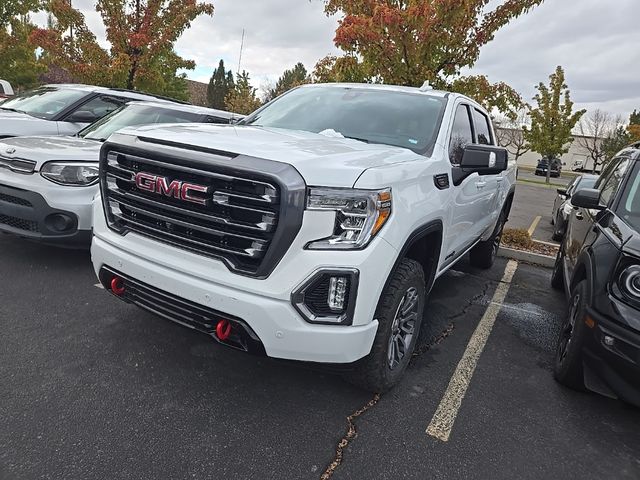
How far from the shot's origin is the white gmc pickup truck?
7.16 ft

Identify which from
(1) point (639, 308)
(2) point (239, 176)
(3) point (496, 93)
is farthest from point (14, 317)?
(3) point (496, 93)

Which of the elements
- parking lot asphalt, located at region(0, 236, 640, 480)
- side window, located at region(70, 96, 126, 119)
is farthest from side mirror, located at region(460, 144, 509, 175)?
side window, located at region(70, 96, 126, 119)

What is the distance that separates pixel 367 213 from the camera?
7.41ft

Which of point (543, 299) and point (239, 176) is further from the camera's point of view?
point (543, 299)

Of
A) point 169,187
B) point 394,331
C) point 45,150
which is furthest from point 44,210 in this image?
point 394,331

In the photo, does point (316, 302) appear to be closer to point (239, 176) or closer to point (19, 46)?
point (239, 176)

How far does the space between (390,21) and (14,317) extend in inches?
242

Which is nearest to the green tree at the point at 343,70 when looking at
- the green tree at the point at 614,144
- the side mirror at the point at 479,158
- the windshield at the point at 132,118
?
the windshield at the point at 132,118

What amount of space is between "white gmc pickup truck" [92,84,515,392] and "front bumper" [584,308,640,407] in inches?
41.1

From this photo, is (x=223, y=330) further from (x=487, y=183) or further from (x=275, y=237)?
(x=487, y=183)

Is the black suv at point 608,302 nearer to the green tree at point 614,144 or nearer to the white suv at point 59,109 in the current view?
the white suv at point 59,109

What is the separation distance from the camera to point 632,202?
3.38 meters

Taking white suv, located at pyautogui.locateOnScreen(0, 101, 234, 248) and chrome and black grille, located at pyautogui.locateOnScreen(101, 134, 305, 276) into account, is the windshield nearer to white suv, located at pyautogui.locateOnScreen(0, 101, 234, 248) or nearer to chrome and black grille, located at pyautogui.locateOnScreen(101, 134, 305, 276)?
white suv, located at pyautogui.locateOnScreen(0, 101, 234, 248)

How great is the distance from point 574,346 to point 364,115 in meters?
2.22
